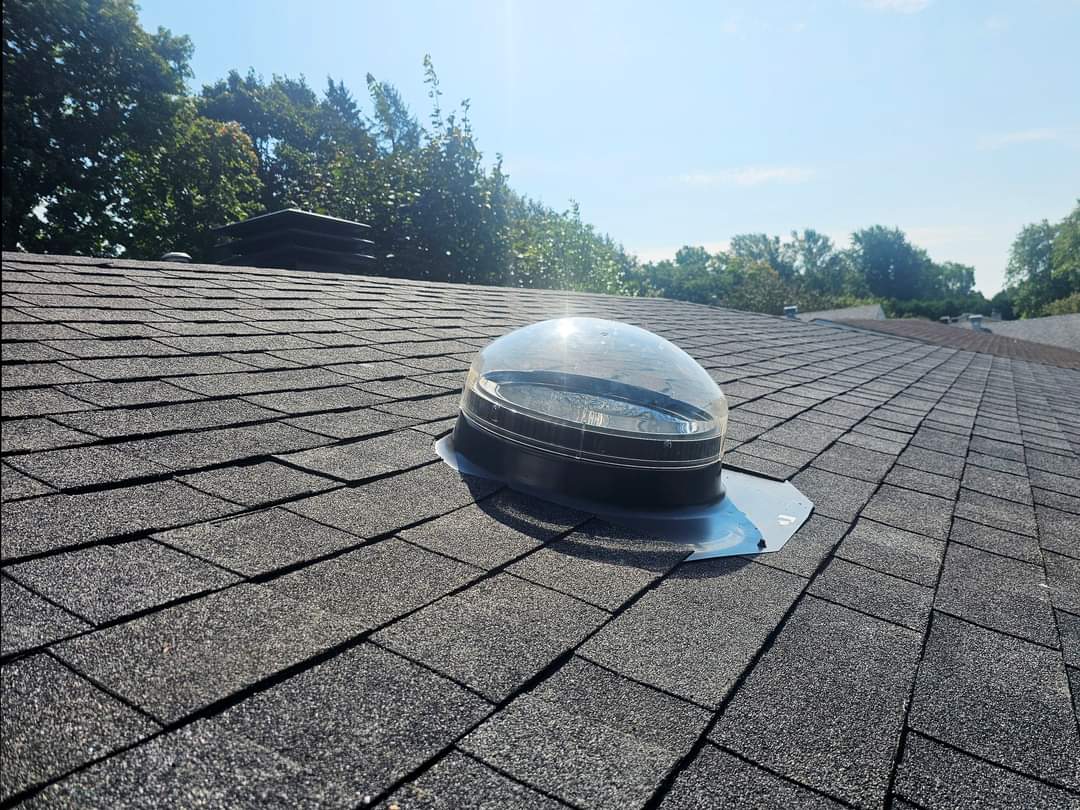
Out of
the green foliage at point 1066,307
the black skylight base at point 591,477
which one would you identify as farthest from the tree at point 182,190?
the green foliage at point 1066,307

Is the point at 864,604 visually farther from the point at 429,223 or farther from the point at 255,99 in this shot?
the point at 255,99

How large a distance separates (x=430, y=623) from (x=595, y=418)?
99 centimetres

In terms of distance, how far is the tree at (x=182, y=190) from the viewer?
2366 cm

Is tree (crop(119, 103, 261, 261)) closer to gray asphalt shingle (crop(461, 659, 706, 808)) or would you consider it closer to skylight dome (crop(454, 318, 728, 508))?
skylight dome (crop(454, 318, 728, 508))

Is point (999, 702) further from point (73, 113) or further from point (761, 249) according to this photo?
point (761, 249)

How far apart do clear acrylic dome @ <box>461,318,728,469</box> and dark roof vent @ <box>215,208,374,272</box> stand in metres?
7.69

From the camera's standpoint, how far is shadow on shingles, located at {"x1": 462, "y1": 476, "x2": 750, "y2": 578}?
1.71 metres

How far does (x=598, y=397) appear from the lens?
2.25 meters

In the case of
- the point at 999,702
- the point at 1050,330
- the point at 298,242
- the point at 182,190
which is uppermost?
the point at 182,190

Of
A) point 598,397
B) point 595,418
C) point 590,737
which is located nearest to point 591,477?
point 595,418

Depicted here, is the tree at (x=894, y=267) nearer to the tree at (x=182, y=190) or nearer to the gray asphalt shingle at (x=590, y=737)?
the tree at (x=182, y=190)

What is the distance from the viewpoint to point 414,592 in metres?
1.35

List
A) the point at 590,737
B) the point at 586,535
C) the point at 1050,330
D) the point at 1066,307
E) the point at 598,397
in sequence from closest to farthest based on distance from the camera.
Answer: the point at 590,737 → the point at 586,535 → the point at 598,397 → the point at 1050,330 → the point at 1066,307

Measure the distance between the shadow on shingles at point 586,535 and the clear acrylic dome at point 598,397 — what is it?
7.4 inches
